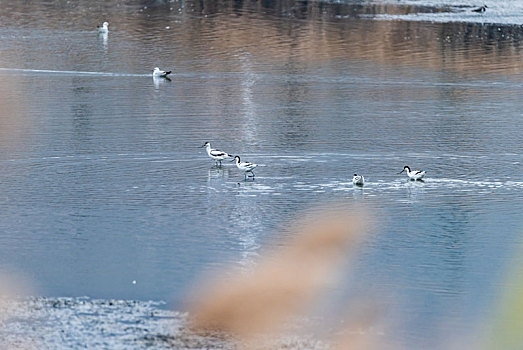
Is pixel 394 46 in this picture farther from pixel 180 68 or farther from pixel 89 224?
pixel 89 224

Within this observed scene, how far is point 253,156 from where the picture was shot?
25734 millimetres

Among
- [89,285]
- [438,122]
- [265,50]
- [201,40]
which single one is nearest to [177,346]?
[89,285]

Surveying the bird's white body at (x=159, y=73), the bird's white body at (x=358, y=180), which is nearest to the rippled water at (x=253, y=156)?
the bird's white body at (x=358, y=180)

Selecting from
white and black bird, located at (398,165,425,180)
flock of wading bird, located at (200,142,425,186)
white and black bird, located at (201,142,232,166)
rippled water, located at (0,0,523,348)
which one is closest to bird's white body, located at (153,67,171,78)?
rippled water, located at (0,0,523,348)

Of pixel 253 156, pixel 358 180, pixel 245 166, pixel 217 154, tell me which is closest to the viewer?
pixel 358 180

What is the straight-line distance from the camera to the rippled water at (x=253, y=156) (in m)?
17.3

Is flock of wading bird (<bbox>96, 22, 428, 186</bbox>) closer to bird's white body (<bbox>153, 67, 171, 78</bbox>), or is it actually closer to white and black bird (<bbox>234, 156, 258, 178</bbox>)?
white and black bird (<bbox>234, 156, 258, 178</bbox>)

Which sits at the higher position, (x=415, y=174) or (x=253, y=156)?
(x=415, y=174)

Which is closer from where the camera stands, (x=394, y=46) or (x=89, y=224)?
(x=89, y=224)

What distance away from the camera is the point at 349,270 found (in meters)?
17.4

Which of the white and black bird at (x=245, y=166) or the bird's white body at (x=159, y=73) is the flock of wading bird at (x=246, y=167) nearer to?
the white and black bird at (x=245, y=166)

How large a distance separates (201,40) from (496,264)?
3181 cm

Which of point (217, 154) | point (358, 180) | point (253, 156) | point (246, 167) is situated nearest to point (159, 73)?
point (253, 156)

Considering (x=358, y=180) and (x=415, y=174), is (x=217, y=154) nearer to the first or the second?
(x=358, y=180)
